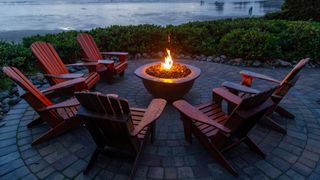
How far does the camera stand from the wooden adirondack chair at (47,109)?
2.92 meters

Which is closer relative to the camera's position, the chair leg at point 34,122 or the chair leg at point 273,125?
the chair leg at point 273,125

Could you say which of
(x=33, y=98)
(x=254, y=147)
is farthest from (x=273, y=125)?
(x=33, y=98)

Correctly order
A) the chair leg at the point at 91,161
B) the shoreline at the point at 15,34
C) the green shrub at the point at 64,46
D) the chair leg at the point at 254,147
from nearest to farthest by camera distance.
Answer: the chair leg at the point at 91,161
the chair leg at the point at 254,147
the green shrub at the point at 64,46
the shoreline at the point at 15,34

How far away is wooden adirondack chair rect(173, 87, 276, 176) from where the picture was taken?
7.88 ft

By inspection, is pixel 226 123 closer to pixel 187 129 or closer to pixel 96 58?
pixel 187 129

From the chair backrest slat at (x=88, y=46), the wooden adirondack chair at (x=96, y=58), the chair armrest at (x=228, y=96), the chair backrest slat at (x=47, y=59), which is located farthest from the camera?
the chair backrest slat at (x=88, y=46)

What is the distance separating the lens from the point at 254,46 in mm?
6555

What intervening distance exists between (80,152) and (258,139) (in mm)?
2390

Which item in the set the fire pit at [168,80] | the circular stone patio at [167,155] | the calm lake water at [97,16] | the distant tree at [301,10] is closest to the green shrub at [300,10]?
the distant tree at [301,10]

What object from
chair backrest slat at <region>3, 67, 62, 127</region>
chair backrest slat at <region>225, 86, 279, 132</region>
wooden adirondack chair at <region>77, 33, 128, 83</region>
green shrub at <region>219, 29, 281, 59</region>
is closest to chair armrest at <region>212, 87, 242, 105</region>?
chair backrest slat at <region>225, 86, 279, 132</region>

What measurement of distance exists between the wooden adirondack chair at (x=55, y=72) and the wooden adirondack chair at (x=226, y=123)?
1813mm

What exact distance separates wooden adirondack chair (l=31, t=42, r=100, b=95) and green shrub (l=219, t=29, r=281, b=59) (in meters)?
4.10

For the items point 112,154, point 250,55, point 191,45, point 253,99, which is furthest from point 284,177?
point 191,45

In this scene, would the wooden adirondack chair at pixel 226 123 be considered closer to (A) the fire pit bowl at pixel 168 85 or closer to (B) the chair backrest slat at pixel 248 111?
(B) the chair backrest slat at pixel 248 111
